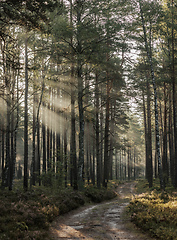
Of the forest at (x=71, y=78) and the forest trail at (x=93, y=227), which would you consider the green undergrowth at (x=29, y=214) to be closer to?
the forest at (x=71, y=78)

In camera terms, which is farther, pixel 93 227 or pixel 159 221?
pixel 93 227

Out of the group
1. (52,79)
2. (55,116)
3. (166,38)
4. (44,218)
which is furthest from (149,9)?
(44,218)

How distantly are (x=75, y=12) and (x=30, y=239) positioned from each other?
15.1 meters

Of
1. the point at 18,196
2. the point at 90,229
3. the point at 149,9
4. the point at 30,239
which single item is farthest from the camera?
the point at 149,9

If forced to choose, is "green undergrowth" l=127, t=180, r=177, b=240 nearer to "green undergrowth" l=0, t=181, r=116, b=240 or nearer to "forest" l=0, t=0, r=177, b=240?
"forest" l=0, t=0, r=177, b=240


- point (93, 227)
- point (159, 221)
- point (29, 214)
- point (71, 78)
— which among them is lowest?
point (93, 227)

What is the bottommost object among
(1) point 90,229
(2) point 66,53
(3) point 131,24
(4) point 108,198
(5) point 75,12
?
(4) point 108,198

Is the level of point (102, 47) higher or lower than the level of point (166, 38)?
lower

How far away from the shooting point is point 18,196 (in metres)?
10.4

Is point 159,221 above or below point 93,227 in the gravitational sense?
above

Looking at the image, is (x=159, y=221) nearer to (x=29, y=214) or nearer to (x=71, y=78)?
(x=29, y=214)

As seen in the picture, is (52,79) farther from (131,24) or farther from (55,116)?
(55,116)

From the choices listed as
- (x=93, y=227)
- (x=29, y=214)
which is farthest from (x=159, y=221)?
(x=29, y=214)

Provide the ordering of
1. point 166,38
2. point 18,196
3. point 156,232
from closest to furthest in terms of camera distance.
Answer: point 156,232 → point 18,196 → point 166,38
